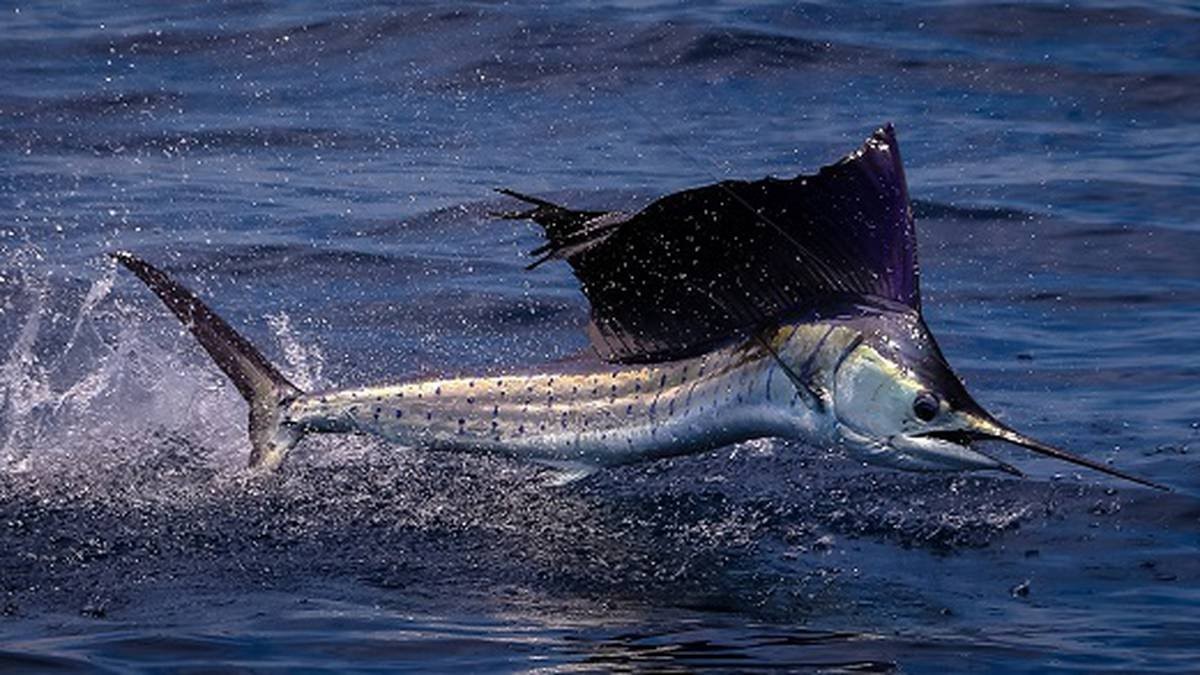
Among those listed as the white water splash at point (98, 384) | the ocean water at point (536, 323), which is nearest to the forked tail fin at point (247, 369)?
the ocean water at point (536, 323)

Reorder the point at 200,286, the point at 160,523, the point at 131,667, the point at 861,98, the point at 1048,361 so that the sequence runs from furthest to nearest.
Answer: the point at 861,98 → the point at 200,286 → the point at 1048,361 → the point at 160,523 → the point at 131,667

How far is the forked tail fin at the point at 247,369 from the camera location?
19.7 feet

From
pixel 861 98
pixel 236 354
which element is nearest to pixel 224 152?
pixel 861 98

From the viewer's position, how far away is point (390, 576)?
5535mm

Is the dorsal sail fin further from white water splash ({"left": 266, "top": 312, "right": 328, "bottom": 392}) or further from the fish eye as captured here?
white water splash ({"left": 266, "top": 312, "right": 328, "bottom": 392})

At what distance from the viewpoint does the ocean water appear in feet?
17.3

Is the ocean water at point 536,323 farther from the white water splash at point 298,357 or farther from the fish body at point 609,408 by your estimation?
the fish body at point 609,408

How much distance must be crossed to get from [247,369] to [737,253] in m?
1.26

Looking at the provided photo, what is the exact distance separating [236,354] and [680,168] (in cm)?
579

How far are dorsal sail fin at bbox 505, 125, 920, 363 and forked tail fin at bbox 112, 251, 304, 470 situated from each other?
31.5 inches

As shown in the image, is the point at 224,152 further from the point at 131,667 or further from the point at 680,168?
the point at 131,667

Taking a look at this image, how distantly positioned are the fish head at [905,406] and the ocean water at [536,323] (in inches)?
13.6

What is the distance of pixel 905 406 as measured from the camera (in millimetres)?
5215

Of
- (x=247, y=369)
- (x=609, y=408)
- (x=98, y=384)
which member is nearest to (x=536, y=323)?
(x=98, y=384)
